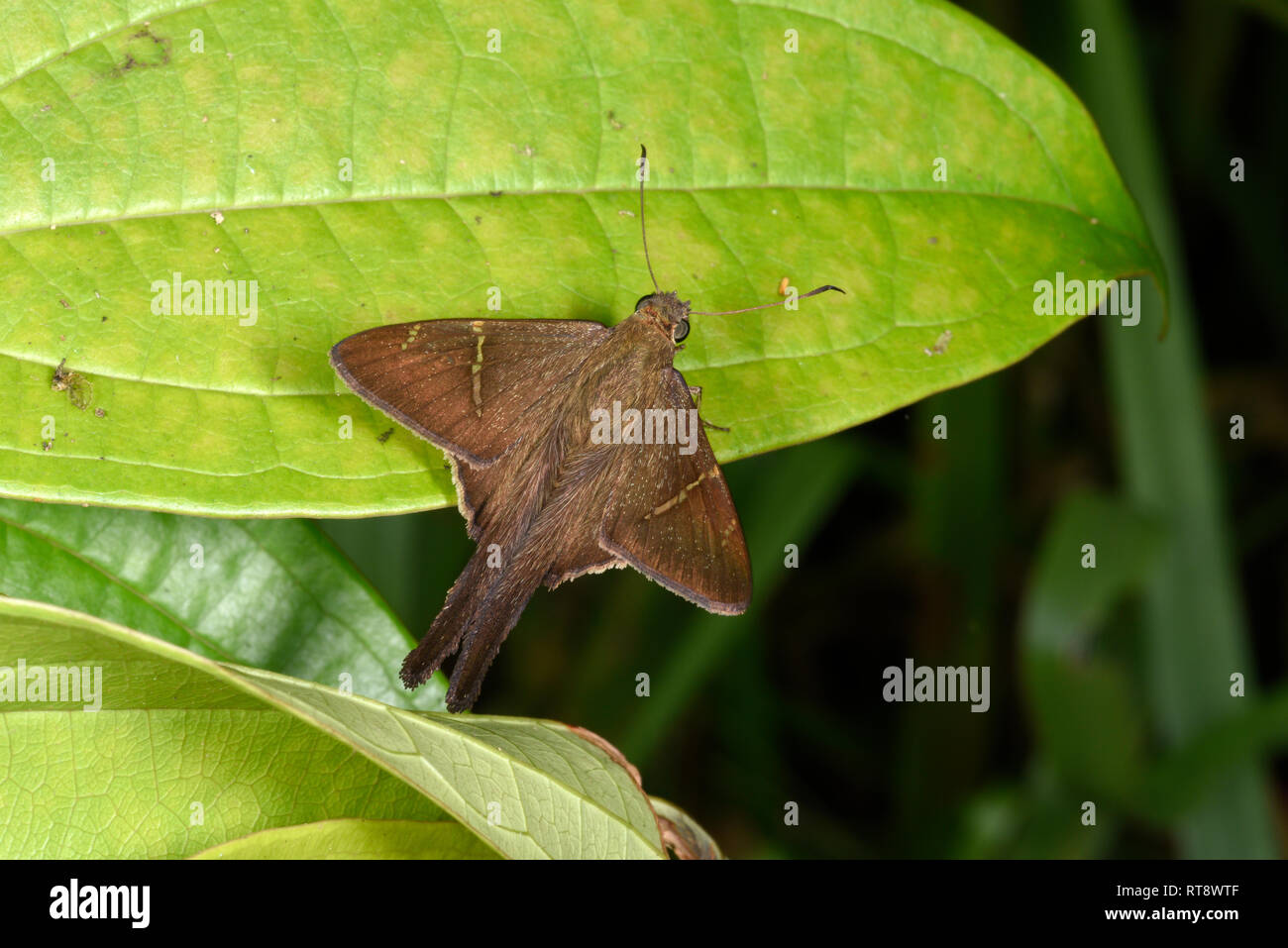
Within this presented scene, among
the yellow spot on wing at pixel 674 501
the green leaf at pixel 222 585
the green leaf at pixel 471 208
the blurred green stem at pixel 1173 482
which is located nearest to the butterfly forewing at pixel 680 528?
the yellow spot on wing at pixel 674 501

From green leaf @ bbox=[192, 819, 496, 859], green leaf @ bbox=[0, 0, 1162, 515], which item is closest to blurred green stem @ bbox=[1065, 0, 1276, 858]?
green leaf @ bbox=[0, 0, 1162, 515]

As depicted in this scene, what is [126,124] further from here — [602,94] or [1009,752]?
[1009,752]

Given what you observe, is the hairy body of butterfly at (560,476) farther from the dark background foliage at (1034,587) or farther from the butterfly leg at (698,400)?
the dark background foliage at (1034,587)

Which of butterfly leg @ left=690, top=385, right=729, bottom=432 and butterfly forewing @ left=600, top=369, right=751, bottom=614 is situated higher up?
butterfly leg @ left=690, top=385, right=729, bottom=432

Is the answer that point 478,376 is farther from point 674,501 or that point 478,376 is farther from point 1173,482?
point 1173,482

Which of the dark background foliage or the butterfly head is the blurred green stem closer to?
the dark background foliage
